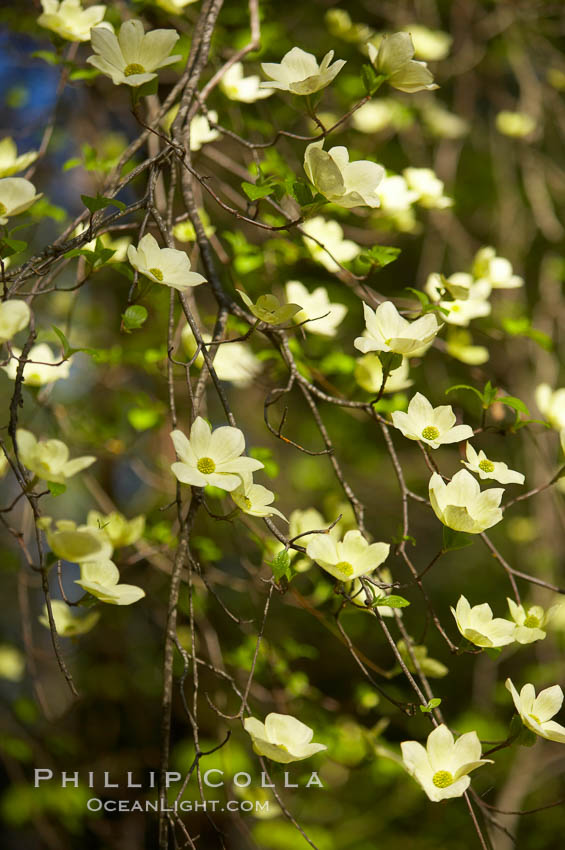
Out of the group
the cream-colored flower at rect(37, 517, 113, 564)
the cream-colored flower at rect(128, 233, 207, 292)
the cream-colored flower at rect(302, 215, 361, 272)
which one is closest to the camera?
the cream-colored flower at rect(37, 517, 113, 564)

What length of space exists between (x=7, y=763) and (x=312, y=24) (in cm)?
196

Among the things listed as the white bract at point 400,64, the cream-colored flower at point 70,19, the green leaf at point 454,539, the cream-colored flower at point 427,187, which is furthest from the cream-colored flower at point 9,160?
the green leaf at point 454,539

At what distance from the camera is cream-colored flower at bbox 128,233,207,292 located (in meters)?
0.58

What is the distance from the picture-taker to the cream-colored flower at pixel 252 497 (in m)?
0.56

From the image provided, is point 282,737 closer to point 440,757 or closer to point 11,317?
point 440,757

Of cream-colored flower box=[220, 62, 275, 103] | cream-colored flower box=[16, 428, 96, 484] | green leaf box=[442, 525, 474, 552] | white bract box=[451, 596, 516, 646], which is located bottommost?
white bract box=[451, 596, 516, 646]

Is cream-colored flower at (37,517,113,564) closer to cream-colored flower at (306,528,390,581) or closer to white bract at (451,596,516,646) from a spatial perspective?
cream-colored flower at (306,528,390,581)

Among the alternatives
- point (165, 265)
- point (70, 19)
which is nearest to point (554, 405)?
point (165, 265)

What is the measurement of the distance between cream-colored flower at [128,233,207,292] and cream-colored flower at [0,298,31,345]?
121 mm

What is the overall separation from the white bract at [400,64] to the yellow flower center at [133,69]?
0.22 m

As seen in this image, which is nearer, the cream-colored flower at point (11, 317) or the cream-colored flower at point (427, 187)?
the cream-colored flower at point (11, 317)

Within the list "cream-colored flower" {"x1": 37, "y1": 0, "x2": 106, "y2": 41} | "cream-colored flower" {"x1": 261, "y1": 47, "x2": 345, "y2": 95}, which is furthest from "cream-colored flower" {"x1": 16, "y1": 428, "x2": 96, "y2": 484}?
"cream-colored flower" {"x1": 37, "y1": 0, "x2": 106, "y2": 41}

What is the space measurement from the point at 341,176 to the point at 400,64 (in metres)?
0.17

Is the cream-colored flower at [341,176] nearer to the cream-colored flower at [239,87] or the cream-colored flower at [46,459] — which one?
the cream-colored flower at [46,459]
